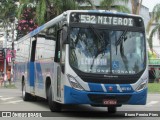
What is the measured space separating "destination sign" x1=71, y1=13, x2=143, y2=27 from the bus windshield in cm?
25

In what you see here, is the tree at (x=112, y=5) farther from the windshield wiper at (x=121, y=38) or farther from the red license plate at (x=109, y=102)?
the red license plate at (x=109, y=102)

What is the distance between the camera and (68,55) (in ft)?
44.7

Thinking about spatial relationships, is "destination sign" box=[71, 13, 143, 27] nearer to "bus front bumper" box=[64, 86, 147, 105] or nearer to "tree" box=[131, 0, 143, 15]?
"bus front bumper" box=[64, 86, 147, 105]

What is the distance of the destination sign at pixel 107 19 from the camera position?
1395cm

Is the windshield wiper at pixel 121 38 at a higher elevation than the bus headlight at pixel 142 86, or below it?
higher

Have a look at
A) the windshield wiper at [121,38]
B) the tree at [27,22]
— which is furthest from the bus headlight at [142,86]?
the tree at [27,22]

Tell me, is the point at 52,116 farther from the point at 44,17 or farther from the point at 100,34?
the point at 44,17

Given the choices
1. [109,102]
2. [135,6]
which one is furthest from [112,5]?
[109,102]

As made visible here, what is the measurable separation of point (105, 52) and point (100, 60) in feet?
0.97

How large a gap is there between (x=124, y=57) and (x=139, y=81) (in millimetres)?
843

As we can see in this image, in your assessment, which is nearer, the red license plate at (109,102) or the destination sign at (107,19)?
the red license plate at (109,102)

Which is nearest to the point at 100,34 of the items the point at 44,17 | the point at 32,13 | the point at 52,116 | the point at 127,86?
the point at 127,86

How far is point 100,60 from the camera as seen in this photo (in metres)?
13.6

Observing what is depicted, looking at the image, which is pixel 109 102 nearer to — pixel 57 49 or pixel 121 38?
pixel 121 38
